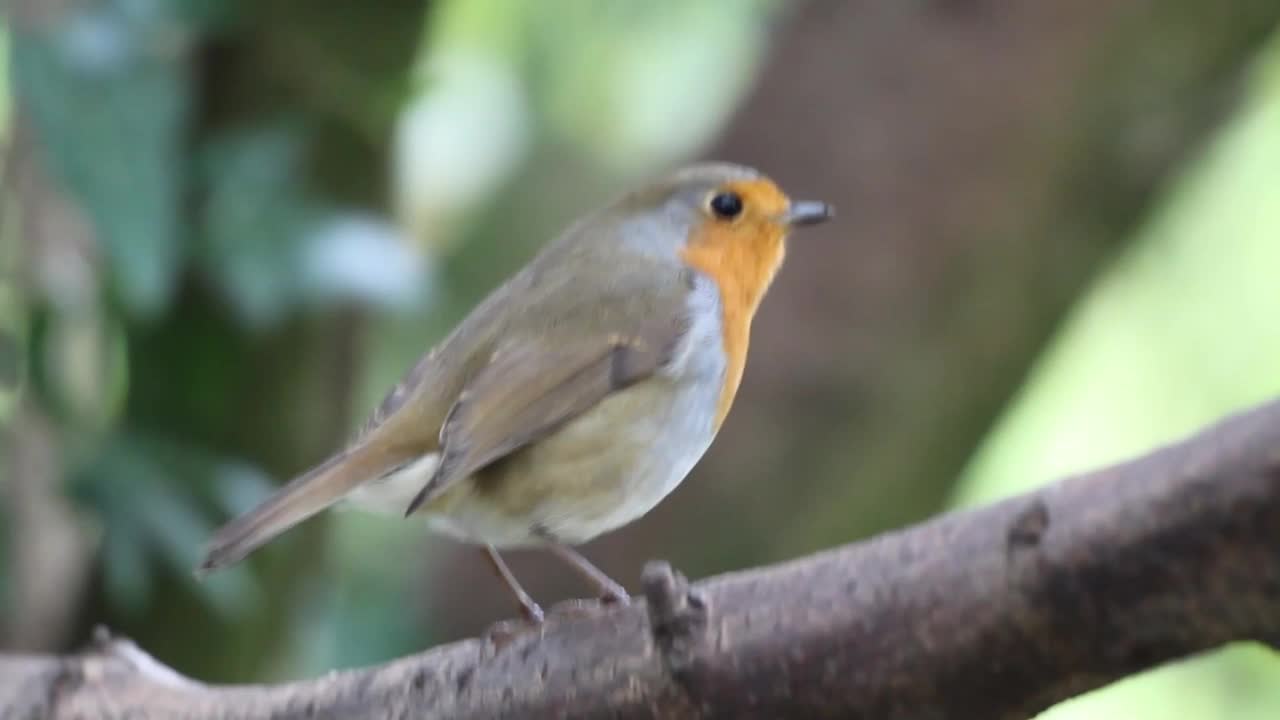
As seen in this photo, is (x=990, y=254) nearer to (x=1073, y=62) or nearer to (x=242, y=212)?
(x=1073, y=62)

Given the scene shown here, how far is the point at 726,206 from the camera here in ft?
8.51

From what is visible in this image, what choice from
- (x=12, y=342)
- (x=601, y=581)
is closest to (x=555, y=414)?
(x=601, y=581)

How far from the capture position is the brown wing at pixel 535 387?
82.9 inches

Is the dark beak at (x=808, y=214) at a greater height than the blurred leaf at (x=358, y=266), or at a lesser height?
greater

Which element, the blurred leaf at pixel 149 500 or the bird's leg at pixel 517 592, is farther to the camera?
the blurred leaf at pixel 149 500

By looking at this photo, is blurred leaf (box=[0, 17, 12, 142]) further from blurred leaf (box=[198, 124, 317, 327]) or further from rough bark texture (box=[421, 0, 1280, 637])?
rough bark texture (box=[421, 0, 1280, 637])

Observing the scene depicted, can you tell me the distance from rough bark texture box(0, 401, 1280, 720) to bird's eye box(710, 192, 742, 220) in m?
0.97

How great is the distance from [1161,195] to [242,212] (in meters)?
1.88

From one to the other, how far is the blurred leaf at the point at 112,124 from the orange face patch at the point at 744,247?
0.85 m

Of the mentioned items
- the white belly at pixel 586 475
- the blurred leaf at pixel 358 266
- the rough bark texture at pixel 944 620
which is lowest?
the blurred leaf at pixel 358 266

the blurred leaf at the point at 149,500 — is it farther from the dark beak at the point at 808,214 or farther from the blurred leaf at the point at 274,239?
the dark beak at the point at 808,214

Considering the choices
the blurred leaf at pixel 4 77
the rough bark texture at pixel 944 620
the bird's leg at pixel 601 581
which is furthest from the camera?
the blurred leaf at pixel 4 77

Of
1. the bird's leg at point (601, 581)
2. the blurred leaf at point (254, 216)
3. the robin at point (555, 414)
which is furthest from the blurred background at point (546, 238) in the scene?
the bird's leg at point (601, 581)

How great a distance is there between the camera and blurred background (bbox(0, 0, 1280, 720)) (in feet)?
8.18
